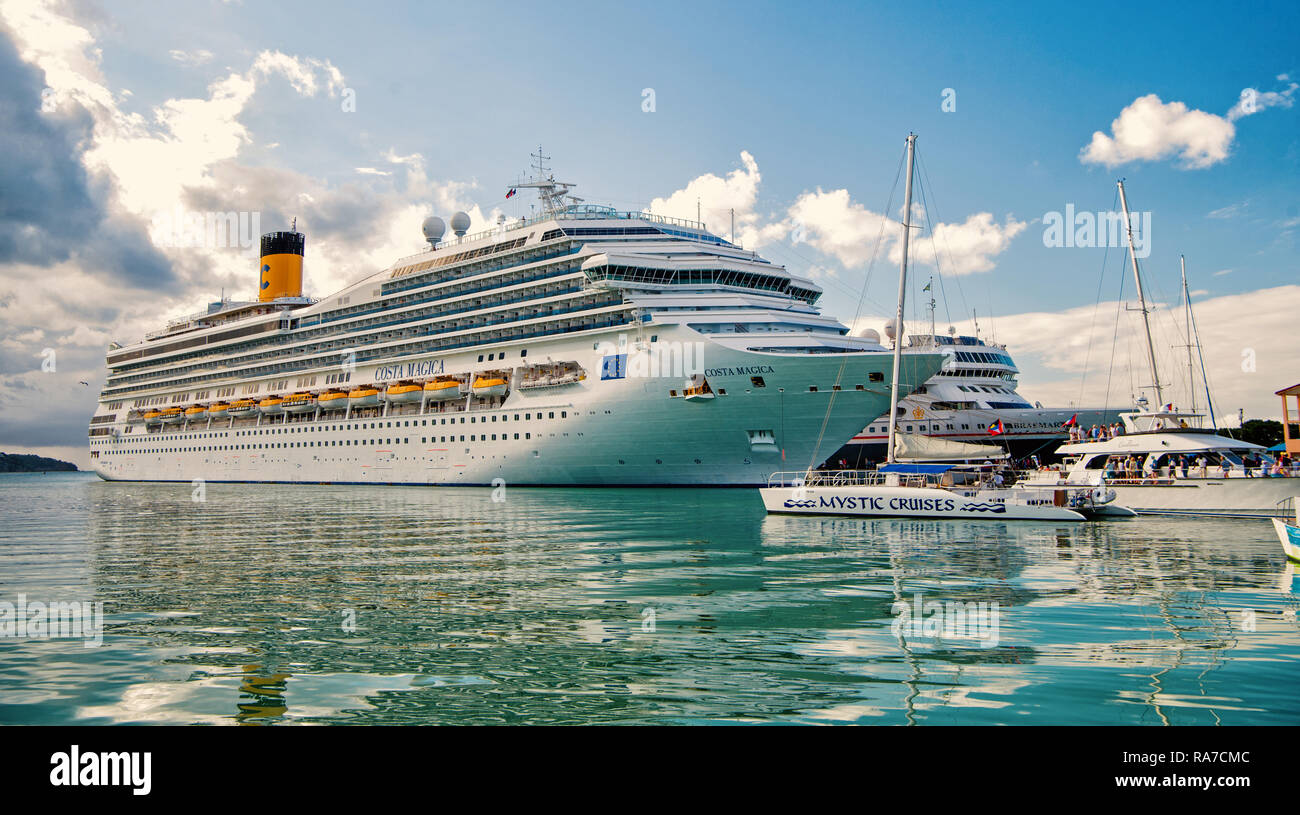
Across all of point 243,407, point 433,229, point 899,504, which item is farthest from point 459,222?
point 899,504

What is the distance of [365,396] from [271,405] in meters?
12.9

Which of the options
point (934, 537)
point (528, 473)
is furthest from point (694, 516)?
point (528, 473)

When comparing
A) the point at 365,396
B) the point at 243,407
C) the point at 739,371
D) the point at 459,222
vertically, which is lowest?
the point at 739,371

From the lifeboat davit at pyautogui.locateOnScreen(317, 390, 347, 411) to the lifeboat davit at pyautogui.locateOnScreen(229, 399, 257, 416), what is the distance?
1092 centimetres

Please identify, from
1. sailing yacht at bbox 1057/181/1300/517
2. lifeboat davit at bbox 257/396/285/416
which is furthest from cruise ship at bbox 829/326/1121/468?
lifeboat davit at bbox 257/396/285/416

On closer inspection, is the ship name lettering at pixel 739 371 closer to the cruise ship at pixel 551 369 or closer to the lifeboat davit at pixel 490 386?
the cruise ship at pixel 551 369

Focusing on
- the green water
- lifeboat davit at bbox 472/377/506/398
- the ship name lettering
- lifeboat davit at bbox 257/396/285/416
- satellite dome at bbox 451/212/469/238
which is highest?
satellite dome at bbox 451/212/469/238

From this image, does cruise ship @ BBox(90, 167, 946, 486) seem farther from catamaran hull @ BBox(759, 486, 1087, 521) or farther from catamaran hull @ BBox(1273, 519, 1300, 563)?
catamaran hull @ BBox(1273, 519, 1300, 563)

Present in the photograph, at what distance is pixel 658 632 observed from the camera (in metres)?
9.41

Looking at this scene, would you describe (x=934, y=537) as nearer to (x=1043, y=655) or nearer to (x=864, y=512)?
(x=864, y=512)

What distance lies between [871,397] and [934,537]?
16107mm

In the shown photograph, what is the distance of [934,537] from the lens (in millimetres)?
20234

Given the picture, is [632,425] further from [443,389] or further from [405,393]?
[405,393]

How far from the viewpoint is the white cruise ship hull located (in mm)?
35625
